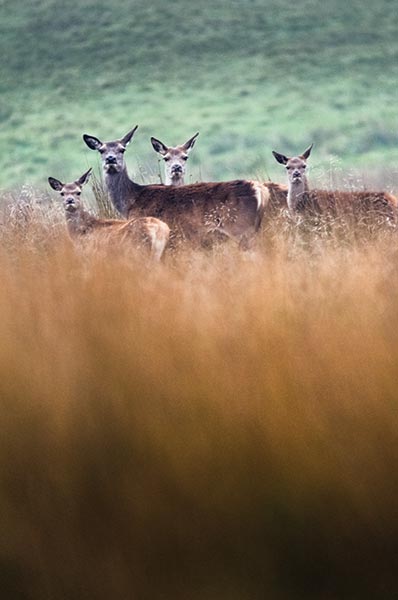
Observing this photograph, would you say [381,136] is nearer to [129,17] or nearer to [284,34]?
[284,34]

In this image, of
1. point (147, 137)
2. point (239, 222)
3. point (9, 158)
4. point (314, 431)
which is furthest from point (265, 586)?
point (147, 137)

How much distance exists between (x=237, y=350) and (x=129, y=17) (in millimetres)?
31224

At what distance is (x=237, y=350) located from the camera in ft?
8.61

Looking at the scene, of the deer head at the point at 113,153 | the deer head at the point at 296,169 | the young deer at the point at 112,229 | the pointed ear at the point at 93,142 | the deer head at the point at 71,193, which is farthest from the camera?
the pointed ear at the point at 93,142

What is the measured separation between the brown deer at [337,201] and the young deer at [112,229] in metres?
1.06

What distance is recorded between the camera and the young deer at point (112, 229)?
5.75m

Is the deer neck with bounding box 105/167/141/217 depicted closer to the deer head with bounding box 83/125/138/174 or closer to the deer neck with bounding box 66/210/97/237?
the deer head with bounding box 83/125/138/174

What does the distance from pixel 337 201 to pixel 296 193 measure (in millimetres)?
505

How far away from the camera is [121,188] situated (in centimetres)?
752

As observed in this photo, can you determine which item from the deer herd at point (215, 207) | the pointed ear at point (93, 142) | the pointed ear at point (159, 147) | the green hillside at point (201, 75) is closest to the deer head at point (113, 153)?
the pointed ear at point (93, 142)

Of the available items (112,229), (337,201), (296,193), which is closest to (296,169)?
(296,193)

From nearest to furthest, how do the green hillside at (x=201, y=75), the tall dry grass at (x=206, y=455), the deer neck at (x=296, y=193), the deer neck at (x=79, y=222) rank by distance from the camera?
the tall dry grass at (x=206, y=455) < the deer neck at (x=79, y=222) < the deer neck at (x=296, y=193) < the green hillside at (x=201, y=75)

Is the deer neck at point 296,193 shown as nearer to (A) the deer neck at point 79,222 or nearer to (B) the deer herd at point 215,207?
(B) the deer herd at point 215,207

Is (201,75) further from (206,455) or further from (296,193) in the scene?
(206,455)
